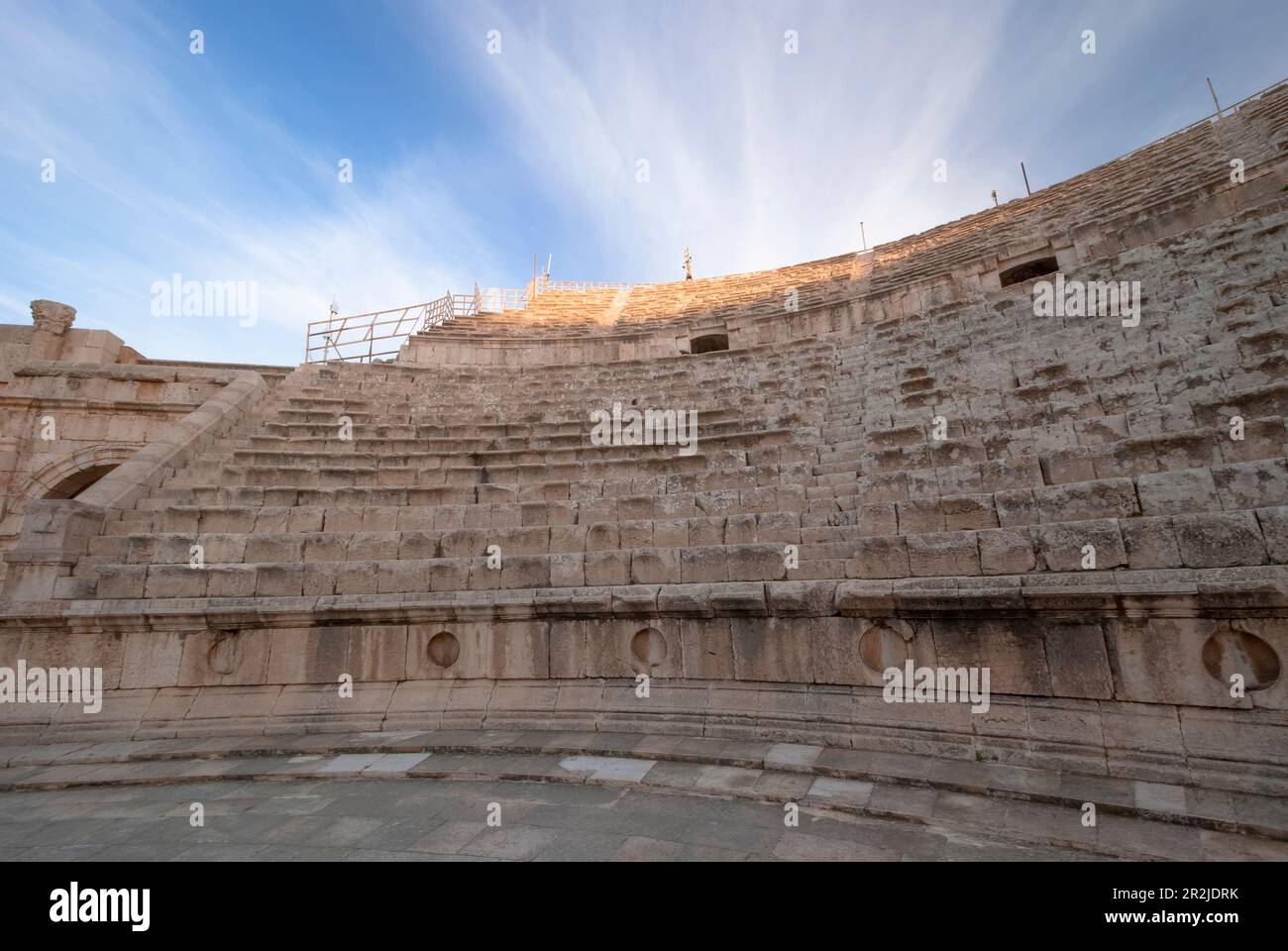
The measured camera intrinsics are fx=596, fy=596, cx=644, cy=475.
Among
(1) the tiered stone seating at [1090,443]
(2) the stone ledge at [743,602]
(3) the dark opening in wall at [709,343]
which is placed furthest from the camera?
(3) the dark opening in wall at [709,343]

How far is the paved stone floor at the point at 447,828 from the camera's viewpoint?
10.9ft

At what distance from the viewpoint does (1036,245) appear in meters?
13.0

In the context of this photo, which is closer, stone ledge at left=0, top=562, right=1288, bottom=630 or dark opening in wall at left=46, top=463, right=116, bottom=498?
stone ledge at left=0, top=562, right=1288, bottom=630

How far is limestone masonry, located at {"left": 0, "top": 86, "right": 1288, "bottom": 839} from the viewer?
4.12 m

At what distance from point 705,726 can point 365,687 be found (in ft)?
11.7

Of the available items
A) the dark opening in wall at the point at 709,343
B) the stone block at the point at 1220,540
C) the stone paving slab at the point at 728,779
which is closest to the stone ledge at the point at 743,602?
the stone block at the point at 1220,540

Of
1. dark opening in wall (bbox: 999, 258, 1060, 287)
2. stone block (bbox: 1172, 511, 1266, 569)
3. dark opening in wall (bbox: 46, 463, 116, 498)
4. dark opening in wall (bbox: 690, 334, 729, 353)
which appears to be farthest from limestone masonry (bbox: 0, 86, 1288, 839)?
dark opening in wall (bbox: 46, 463, 116, 498)

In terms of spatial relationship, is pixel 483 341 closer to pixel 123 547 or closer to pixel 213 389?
pixel 213 389

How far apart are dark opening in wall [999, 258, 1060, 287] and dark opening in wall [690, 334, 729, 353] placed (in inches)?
258

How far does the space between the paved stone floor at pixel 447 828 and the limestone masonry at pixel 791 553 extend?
46.9 inches

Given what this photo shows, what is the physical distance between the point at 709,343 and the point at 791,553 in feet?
38.5

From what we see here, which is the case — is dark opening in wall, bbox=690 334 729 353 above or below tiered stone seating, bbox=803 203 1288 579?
above

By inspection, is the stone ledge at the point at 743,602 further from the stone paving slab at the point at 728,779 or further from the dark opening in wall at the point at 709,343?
the dark opening in wall at the point at 709,343

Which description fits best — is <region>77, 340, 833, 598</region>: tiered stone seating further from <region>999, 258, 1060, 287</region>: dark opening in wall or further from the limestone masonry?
<region>999, 258, 1060, 287</region>: dark opening in wall
